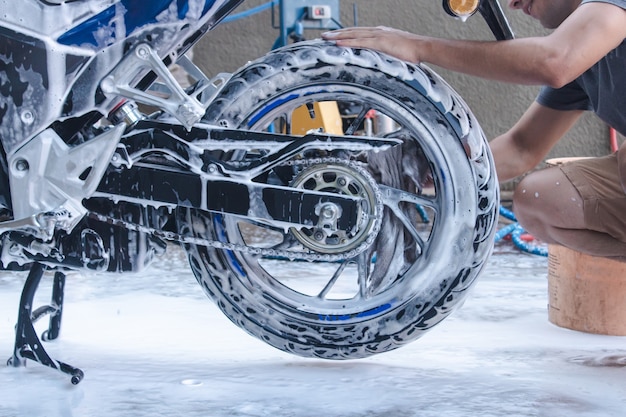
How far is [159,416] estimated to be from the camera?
182 centimetres

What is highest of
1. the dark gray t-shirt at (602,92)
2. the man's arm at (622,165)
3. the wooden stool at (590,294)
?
the dark gray t-shirt at (602,92)

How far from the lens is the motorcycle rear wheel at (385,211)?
1.97 m

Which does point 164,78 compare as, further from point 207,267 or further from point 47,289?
point 47,289

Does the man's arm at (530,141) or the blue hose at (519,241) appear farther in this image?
the blue hose at (519,241)

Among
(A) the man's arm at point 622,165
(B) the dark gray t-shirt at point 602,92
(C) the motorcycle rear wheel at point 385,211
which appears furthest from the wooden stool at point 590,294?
(C) the motorcycle rear wheel at point 385,211

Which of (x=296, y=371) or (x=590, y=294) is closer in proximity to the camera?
→ (x=296, y=371)

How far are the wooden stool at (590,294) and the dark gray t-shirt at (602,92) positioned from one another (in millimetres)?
434

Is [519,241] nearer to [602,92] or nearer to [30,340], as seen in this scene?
[602,92]

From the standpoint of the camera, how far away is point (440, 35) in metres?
5.86

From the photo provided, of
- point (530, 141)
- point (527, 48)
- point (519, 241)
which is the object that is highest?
point (527, 48)

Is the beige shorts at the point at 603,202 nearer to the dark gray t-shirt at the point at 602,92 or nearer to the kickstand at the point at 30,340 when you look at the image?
the dark gray t-shirt at the point at 602,92

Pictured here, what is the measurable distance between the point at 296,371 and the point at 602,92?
1111mm

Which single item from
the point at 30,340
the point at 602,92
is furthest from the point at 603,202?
the point at 30,340

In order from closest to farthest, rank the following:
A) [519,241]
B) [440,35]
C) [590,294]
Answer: [590,294] < [519,241] < [440,35]
